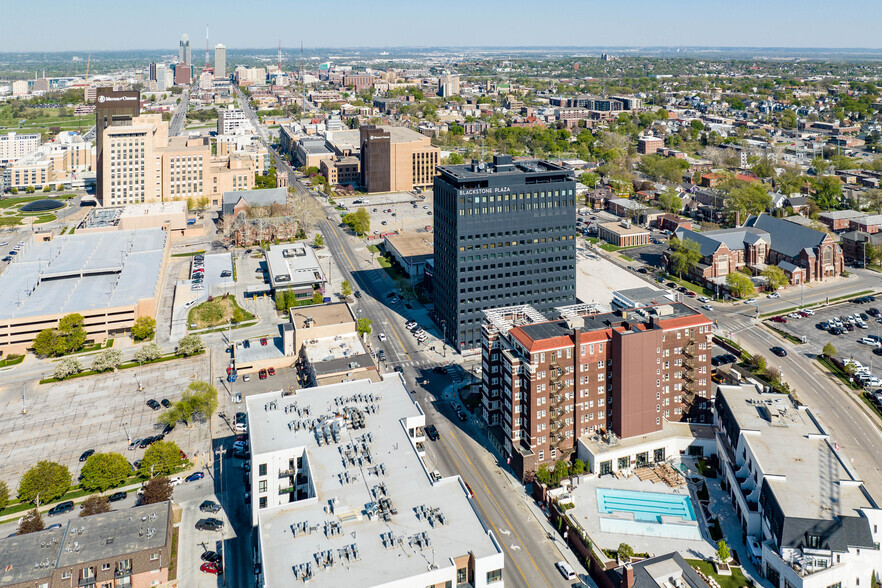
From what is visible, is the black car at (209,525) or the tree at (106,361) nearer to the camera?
the black car at (209,525)

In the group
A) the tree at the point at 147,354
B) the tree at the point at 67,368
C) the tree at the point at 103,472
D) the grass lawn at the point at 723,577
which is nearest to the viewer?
the grass lawn at the point at 723,577

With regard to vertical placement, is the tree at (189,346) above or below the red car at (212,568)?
above

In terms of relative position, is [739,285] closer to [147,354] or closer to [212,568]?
[147,354]

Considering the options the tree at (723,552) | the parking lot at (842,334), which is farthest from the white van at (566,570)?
the parking lot at (842,334)

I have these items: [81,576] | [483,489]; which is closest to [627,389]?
[483,489]

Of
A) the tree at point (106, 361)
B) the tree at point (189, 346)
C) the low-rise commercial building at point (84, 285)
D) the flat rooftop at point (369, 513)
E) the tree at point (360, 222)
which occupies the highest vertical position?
the tree at point (360, 222)

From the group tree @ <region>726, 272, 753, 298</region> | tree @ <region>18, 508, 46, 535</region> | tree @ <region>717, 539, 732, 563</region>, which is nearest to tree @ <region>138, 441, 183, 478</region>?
tree @ <region>18, 508, 46, 535</region>

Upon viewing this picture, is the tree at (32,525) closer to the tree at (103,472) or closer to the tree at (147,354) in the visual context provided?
the tree at (103,472)

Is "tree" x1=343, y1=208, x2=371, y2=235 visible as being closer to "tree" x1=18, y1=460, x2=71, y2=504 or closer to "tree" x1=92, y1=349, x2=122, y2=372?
"tree" x1=92, y1=349, x2=122, y2=372

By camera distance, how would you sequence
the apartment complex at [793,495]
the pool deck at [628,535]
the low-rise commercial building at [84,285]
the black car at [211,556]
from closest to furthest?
1. the apartment complex at [793,495]
2. the black car at [211,556]
3. the pool deck at [628,535]
4. the low-rise commercial building at [84,285]
